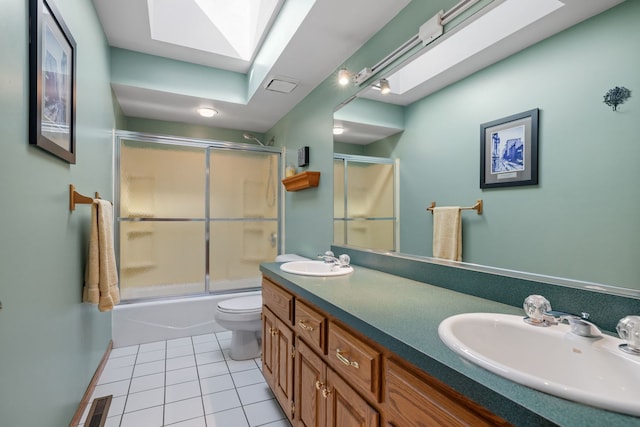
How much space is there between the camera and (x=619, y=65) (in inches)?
32.6

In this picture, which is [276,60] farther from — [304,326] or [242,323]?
[242,323]

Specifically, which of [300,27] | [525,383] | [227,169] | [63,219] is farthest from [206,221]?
[525,383]

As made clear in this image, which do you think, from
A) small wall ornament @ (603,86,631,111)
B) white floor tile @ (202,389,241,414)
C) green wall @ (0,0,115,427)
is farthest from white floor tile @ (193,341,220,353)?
small wall ornament @ (603,86,631,111)

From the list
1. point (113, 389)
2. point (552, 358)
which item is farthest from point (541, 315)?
point (113, 389)

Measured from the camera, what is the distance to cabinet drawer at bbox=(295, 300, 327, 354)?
1190 mm

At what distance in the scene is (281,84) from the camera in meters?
2.43

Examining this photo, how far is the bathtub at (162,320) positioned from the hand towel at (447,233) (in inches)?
90.7

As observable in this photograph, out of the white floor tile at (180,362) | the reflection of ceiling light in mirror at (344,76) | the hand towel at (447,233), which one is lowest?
the white floor tile at (180,362)

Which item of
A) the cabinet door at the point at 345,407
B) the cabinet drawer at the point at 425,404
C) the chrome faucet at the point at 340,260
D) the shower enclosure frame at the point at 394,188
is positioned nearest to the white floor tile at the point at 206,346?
the chrome faucet at the point at 340,260

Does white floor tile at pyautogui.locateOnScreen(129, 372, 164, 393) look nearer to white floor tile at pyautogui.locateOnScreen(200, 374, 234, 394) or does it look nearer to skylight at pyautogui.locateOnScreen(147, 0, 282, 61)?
white floor tile at pyautogui.locateOnScreen(200, 374, 234, 394)

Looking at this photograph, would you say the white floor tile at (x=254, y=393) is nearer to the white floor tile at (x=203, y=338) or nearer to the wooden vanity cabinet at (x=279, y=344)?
the wooden vanity cabinet at (x=279, y=344)

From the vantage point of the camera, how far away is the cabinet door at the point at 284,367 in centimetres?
149

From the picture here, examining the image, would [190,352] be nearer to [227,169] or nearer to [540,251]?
[227,169]

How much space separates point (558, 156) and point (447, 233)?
52cm
